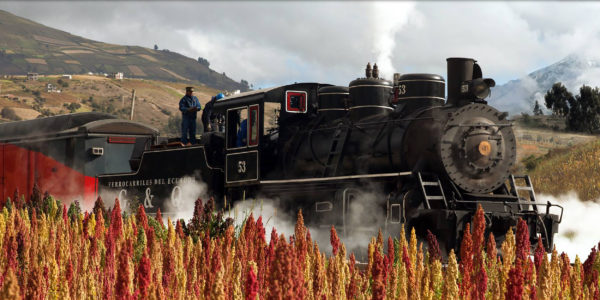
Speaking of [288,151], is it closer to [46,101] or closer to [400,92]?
[400,92]

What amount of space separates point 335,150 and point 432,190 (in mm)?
2096

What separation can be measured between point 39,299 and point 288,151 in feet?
38.0

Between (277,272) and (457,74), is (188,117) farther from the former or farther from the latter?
(277,272)

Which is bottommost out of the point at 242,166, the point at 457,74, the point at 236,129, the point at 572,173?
the point at 572,173

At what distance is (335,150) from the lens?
14.1 meters

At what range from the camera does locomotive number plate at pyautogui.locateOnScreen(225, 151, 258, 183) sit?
591 inches

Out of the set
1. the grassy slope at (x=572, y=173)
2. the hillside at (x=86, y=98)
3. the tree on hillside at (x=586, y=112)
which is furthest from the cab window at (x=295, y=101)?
the hillside at (x=86, y=98)

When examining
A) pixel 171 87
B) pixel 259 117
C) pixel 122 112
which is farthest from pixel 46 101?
pixel 259 117

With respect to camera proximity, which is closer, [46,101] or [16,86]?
[46,101]

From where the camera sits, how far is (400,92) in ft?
46.2

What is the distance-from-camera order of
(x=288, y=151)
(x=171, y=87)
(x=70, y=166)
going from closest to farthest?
1. (x=288, y=151)
2. (x=70, y=166)
3. (x=171, y=87)

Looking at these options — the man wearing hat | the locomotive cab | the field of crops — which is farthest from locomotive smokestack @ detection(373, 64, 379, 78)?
the field of crops

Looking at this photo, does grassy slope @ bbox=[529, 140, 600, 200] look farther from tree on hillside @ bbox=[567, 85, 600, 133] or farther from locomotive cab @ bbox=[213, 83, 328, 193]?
tree on hillside @ bbox=[567, 85, 600, 133]

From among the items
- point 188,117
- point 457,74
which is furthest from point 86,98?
point 457,74
